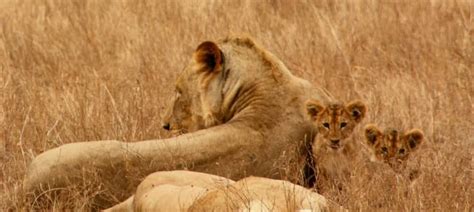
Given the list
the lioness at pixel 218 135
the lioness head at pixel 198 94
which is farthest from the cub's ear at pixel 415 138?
the lioness head at pixel 198 94

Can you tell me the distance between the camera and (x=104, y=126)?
8273 millimetres

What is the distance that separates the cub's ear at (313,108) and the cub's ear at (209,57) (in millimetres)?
770

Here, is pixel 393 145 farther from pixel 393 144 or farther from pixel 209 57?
pixel 209 57

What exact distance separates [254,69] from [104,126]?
1058 millimetres

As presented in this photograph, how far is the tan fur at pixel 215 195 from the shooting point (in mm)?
5797

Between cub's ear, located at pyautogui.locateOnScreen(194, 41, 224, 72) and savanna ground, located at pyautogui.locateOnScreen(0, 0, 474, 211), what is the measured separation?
564 millimetres

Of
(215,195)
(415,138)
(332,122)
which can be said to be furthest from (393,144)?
(215,195)

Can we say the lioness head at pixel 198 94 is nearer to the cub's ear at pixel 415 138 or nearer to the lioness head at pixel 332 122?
the lioness head at pixel 332 122

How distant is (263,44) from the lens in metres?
11.1

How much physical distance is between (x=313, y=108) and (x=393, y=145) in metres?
0.53

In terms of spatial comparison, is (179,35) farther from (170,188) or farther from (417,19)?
(170,188)

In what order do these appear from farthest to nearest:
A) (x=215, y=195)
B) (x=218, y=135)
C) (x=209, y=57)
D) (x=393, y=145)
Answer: (x=209, y=57) → (x=393, y=145) → (x=218, y=135) → (x=215, y=195)

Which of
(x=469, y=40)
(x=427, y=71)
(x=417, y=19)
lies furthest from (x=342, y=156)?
(x=417, y=19)

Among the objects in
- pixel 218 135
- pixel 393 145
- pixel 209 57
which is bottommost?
pixel 393 145
